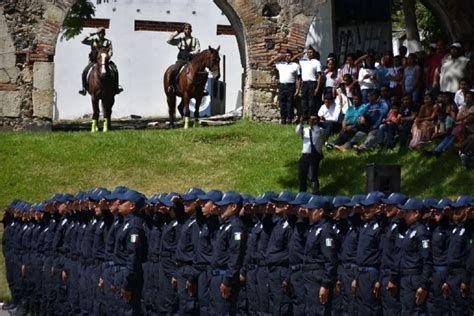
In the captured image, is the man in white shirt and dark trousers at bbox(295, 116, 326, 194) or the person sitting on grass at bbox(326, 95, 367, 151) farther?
the person sitting on grass at bbox(326, 95, 367, 151)

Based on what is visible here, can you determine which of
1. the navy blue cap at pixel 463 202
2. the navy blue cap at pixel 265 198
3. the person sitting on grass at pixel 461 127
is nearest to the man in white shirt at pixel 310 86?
the person sitting on grass at pixel 461 127

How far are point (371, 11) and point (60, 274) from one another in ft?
59.9

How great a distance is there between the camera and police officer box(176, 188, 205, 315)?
14.9 metres

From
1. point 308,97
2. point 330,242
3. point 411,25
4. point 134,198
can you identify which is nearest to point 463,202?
point 330,242

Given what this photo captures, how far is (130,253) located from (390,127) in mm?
9572

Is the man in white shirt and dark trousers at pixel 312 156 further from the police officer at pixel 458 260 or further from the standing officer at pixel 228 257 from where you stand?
the standing officer at pixel 228 257

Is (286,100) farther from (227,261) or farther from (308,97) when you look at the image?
(227,261)

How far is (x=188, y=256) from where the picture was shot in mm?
14984

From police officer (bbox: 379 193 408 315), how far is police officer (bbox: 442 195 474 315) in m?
0.54

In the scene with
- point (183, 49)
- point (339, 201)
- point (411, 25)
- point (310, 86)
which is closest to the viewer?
point (339, 201)

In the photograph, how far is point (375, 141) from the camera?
79.3 ft

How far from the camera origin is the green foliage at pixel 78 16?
3809cm

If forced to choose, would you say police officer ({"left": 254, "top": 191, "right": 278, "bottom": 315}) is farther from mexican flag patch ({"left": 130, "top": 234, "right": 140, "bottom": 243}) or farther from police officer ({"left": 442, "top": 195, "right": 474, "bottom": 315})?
police officer ({"left": 442, "top": 195, "right": 474, "bottom": 315})

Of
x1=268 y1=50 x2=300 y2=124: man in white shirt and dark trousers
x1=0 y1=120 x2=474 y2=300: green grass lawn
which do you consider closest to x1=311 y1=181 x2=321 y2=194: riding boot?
x1=0 y1=120 x2=474 y2=300: green grass lawn
